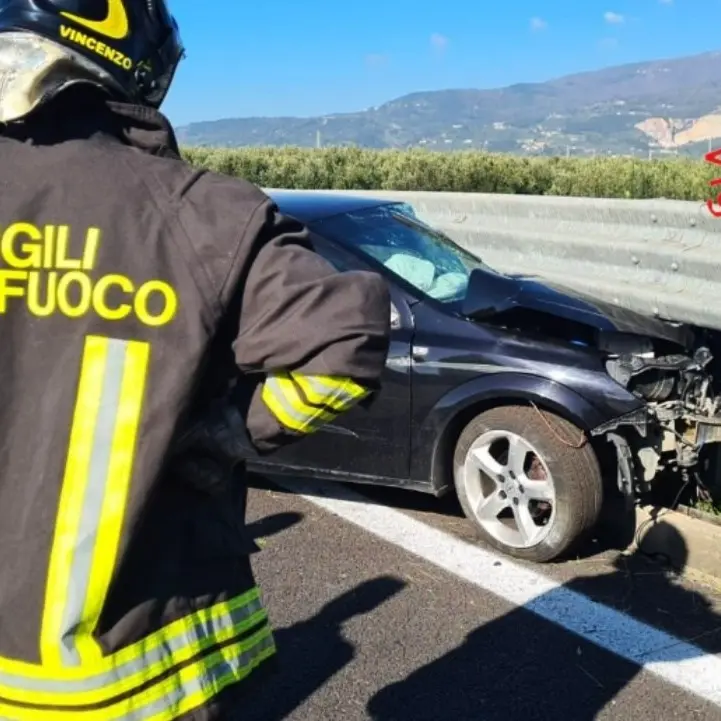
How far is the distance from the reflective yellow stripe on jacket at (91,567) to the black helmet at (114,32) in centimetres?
45

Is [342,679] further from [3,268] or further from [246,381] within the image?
[3,268]

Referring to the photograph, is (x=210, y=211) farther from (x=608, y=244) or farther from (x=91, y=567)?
(x=608, y=244)

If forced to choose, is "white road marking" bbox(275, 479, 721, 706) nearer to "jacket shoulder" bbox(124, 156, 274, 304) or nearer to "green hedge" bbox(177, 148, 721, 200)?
"jacket shoulder" bbox(124, 156, 274, 304)

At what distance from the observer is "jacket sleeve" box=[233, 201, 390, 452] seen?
1.53m

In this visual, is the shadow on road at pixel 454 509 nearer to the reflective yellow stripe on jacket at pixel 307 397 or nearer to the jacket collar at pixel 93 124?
the reflective yellow stripe on jacket at pixel 307 397

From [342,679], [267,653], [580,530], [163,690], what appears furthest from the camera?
[580,530]

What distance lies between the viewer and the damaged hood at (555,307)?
4.64 metres

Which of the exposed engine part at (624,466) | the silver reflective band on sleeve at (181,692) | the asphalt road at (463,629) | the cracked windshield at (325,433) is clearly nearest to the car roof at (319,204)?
the cracked windshield at (325,433)

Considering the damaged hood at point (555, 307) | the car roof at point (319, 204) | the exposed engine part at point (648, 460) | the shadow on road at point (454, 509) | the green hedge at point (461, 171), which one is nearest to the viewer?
the exposed engine part at point (648, 460)

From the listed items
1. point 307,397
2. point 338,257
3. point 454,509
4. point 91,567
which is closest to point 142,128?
point 307,397

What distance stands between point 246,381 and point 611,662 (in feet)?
8.36

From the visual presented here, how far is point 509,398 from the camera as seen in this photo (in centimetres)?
470

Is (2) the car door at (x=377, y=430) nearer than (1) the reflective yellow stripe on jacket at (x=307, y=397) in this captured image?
No

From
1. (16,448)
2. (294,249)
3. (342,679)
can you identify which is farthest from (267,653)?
(342,679)
